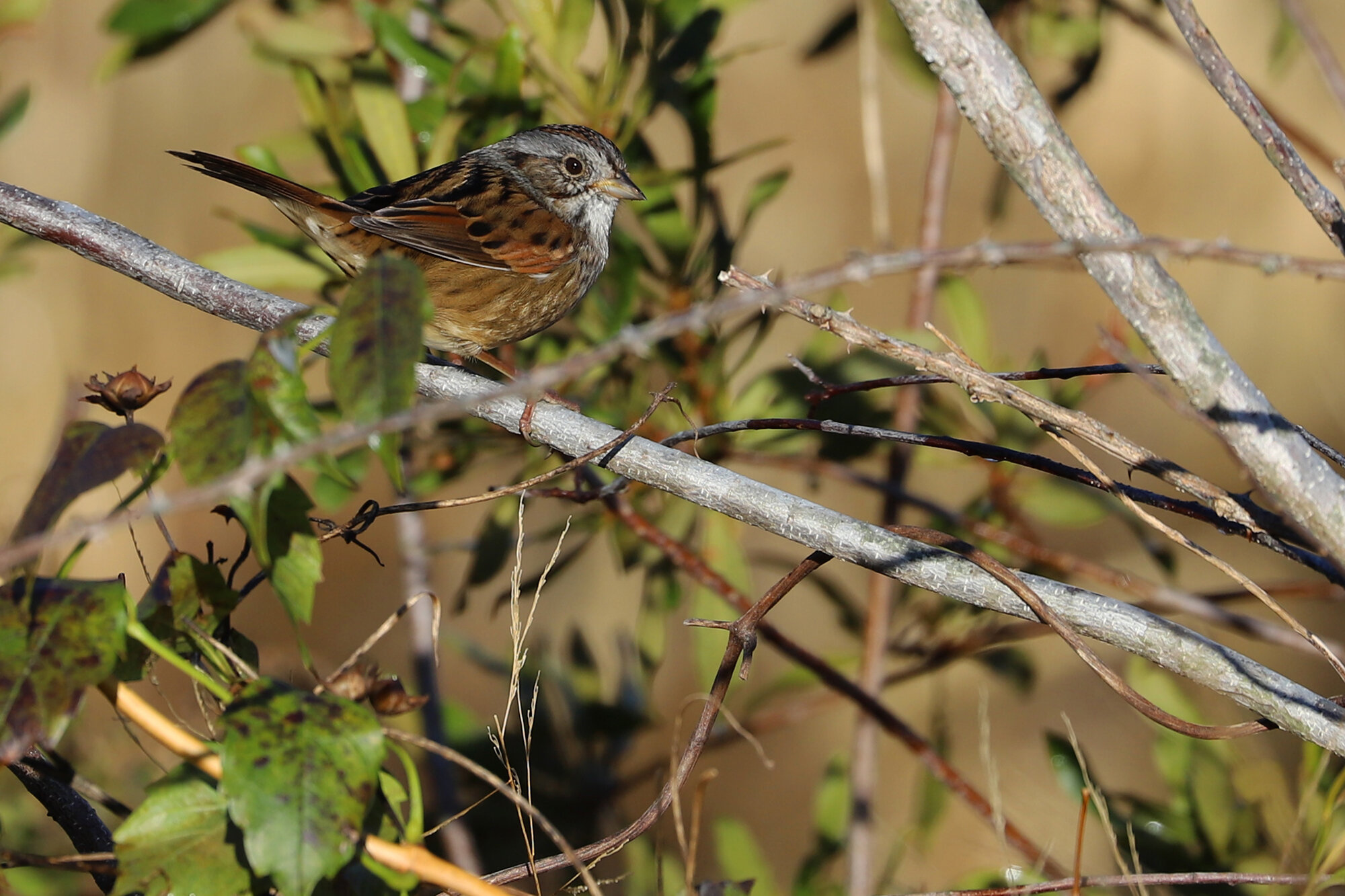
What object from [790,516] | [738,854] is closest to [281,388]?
[790,516]

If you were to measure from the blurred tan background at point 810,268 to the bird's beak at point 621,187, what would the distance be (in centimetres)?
84

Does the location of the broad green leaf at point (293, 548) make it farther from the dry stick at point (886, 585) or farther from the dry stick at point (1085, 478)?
the dry stick at point (886, 585)

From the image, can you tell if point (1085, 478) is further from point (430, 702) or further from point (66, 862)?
point (430, 702)

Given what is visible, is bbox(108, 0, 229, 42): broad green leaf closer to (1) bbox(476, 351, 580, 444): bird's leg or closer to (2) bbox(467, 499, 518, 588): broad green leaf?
(1) bbox(476, 351, 580, 444): bird's leg

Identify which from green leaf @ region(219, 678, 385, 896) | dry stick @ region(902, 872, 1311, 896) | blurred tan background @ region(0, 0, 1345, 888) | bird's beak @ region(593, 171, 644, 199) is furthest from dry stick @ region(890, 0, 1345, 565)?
blurred tan background @ region(0, 0, 1345, 888)

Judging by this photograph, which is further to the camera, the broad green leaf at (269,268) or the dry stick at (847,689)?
the broad green leaf at (269,268)

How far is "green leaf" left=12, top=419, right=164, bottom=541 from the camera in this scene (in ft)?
2.64

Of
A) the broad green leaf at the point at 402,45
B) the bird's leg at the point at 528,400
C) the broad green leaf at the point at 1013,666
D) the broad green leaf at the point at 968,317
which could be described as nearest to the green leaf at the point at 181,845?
the bird's leg at the point at 528,400

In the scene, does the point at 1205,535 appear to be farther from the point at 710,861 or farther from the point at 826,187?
the point at 710,861

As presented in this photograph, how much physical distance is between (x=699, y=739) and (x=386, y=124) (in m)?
1.78

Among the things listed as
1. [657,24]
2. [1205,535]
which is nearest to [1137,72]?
[1205,535]

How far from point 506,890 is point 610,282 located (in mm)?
1786

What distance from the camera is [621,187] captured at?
2.66 metres

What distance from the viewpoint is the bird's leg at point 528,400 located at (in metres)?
1.40
